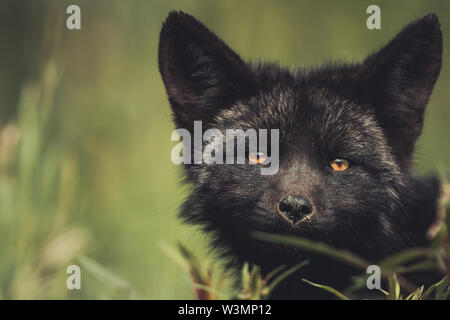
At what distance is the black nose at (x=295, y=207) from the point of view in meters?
2.90

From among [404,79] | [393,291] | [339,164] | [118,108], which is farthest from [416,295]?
[118,108]

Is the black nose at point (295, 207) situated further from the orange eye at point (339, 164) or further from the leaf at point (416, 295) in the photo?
the leaf at point (416, 295)

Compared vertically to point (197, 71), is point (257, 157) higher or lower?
lower

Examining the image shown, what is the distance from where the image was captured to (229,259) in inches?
144

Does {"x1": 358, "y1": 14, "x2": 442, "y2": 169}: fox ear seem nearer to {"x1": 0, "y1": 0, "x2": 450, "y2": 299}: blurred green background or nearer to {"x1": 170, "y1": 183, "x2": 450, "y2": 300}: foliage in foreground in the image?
{"x1": 170, "y1": 183, "x2": 450, "y2": 300}: foliage in foreground

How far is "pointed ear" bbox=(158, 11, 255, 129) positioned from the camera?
3.42m

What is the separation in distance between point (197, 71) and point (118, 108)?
3.16 m

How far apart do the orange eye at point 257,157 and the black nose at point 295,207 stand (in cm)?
41

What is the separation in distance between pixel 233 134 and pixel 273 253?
27.7 inches

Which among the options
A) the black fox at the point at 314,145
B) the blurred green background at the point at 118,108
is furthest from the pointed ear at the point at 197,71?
the blurred green background at the point at 118,108

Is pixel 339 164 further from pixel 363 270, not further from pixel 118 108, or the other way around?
pixel 118 108

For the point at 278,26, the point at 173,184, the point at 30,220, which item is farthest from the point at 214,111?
the point at 278,26

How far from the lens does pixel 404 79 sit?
11.2 ft

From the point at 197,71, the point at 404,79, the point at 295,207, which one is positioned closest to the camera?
the point at 295,207
